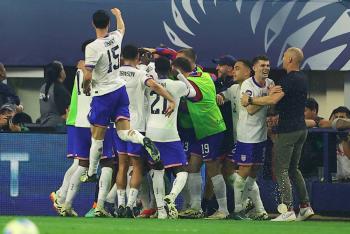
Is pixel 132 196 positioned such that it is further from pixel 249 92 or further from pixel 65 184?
pixel 249 92

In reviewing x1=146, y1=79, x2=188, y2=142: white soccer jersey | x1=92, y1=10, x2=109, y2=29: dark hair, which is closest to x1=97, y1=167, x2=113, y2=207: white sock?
x1=146, y1=79, x2=188, y2=142: white soccer jersey

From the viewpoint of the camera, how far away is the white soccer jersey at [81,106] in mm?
16250

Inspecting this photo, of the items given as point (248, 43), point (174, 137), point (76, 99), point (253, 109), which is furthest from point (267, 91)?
point (248, 43)

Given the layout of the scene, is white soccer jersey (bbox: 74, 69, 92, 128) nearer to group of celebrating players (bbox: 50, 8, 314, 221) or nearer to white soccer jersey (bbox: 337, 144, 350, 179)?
group of celebrating players (bbox: 50, 8, 314, 221)

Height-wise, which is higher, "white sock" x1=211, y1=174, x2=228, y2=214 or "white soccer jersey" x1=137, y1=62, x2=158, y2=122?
"white soccer jersey" x1=137, y1=62, x2=158, y2=122

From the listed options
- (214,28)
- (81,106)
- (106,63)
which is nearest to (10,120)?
(81,106)

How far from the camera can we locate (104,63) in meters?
15.5

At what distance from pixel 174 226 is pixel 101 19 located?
300cm

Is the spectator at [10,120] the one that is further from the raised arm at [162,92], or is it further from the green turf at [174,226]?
the green turf at [174,226]

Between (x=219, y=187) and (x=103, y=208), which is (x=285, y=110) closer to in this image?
(x=219, y=187)

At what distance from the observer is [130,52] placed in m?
16.1

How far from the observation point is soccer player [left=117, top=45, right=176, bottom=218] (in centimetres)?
1595

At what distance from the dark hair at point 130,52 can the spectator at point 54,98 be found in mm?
2094

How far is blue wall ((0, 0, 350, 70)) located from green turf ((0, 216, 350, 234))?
20.9ft
